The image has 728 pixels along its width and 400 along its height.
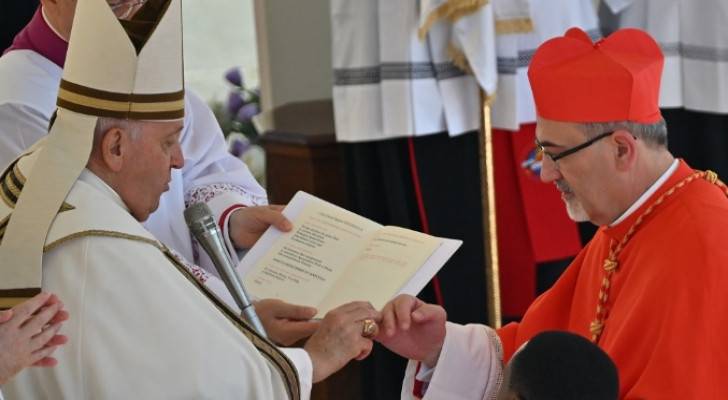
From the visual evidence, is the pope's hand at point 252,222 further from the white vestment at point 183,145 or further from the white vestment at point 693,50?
the white vestment at point 693,50

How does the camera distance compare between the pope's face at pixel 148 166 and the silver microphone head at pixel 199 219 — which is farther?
the silver microphone head at pixel 199 219

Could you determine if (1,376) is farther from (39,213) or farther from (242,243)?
(242,243)

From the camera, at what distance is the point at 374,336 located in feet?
9.39

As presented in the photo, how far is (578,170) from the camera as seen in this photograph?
287cm

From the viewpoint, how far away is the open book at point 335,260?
2936 mm

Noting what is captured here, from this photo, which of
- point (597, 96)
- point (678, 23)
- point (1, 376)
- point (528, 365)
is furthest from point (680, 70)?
point (1, 376)

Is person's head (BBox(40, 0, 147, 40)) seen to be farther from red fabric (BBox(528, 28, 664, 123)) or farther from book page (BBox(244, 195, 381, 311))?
red fabric (BBox(528, 28, 664, 123))

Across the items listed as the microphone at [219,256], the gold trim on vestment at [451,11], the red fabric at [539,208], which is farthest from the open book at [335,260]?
the red fabric at [539,208]

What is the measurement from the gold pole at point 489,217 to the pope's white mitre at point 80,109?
2.55 metres

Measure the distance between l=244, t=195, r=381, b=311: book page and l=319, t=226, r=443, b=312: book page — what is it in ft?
0.11

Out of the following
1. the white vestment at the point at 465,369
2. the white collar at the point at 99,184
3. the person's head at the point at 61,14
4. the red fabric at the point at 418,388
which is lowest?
the red fabric at the point at 418,388

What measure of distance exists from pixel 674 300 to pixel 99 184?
1277mm

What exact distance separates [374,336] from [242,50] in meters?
4.35

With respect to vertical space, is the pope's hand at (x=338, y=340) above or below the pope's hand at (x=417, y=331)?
above
